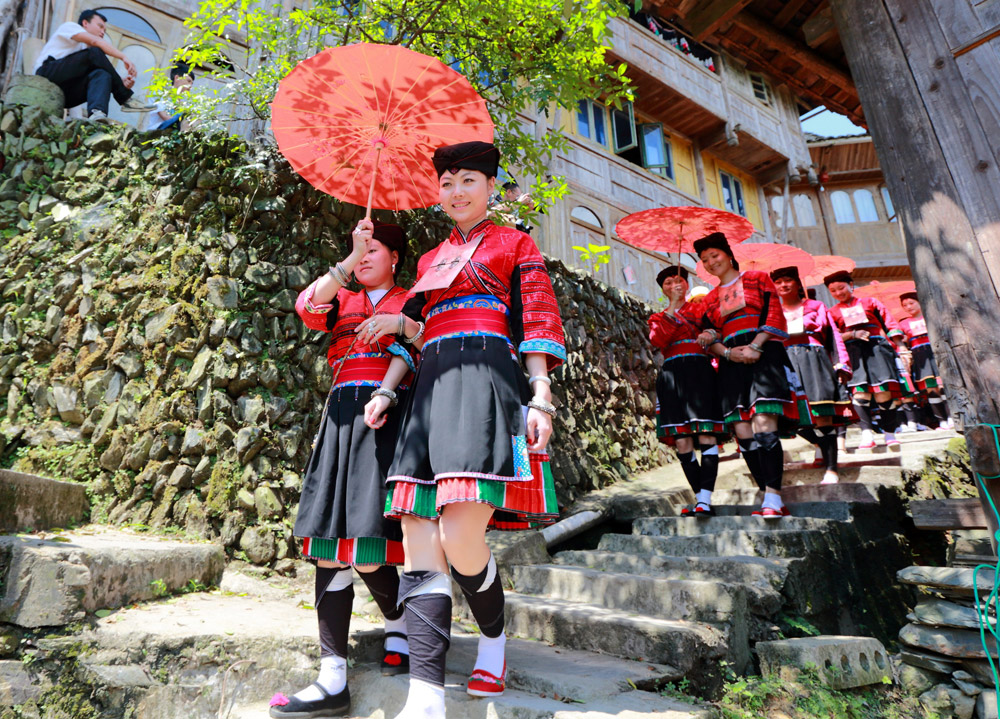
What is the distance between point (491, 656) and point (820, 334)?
522 cm

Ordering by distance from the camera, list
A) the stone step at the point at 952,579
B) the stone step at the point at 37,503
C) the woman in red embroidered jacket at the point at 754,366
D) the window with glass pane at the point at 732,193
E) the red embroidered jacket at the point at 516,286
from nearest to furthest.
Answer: the red embroidered jacket at the point at 516,286, the stone step at the point at 952,579, the stone step at the point at 37,503, the woman in red embroidered jacket at the point at 754,366, the window with glass pane at the point at 732,193

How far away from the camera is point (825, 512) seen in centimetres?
474

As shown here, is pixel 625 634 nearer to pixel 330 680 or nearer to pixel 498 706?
pixel 498 706

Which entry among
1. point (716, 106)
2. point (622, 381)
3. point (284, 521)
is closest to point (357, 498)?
point (284, 521)

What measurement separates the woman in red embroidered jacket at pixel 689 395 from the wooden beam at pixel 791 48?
181 cm

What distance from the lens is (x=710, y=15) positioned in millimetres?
4293

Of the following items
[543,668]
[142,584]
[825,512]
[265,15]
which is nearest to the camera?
[543,668]

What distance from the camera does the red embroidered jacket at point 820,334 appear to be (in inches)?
238

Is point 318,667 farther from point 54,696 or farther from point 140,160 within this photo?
point 140,160

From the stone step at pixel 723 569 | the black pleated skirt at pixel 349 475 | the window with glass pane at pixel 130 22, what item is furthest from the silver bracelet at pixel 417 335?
the window with glass pane at pixel 130 22

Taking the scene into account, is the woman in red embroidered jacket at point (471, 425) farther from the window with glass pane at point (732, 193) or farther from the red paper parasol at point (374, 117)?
the window with glass pane at point (732, 193)

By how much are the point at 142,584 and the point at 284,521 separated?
1198 mm

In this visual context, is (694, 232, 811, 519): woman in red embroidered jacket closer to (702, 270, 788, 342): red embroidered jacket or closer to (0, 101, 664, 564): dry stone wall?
(702, 270, 788, 342): red embroidered jacket

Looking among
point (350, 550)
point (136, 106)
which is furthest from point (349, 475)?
point (136, 106)
